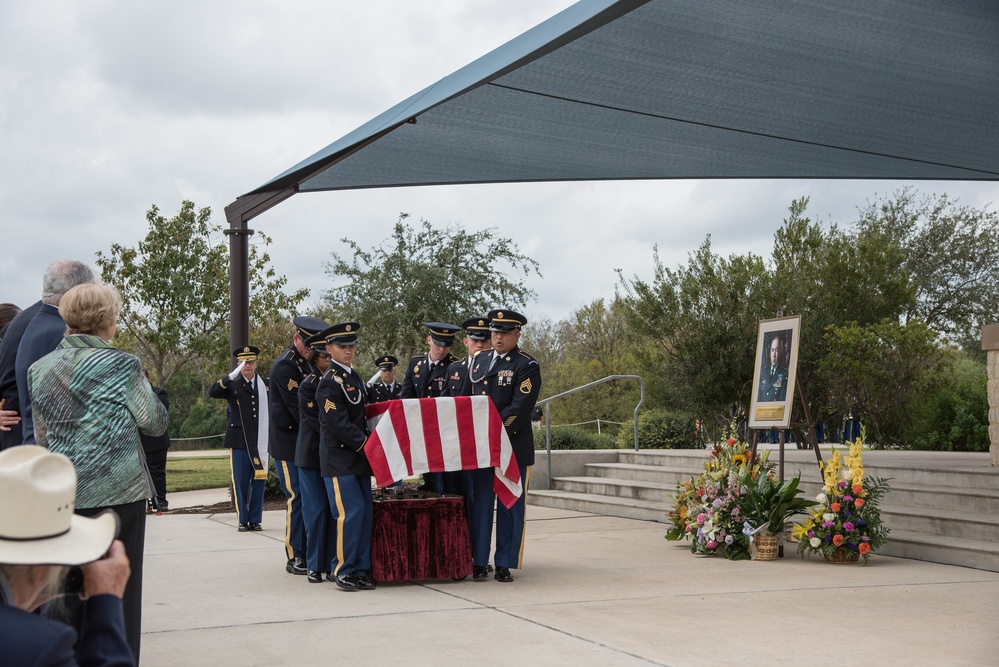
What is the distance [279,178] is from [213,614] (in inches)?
196

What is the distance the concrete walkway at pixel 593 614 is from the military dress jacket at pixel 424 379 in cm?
197

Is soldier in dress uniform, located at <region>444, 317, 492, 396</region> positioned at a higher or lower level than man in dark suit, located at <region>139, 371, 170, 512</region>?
higher

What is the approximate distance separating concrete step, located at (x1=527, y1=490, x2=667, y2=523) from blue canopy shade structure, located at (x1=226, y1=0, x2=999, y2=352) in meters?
3.66

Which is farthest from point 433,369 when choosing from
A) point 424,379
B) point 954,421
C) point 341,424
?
point 954,421

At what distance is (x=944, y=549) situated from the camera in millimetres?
8391

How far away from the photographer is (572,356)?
135 ft

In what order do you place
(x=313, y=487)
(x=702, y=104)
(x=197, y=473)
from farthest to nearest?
(x=197, y=473) < (x=702, y=104) < (x=313, y=487)

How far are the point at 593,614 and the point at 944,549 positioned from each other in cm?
345

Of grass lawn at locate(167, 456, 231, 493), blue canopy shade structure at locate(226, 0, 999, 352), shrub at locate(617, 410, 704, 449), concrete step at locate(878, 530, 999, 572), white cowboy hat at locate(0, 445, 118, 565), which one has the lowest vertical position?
grass lawn at locate(167, 456, 231, 493)

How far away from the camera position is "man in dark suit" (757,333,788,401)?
9.98 m

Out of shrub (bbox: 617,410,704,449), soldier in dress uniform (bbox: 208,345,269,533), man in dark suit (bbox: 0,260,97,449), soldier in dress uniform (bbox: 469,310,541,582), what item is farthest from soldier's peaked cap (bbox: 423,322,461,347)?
shrub (bbox: 617,410,704,449)

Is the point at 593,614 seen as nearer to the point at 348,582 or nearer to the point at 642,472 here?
the point at 348,582

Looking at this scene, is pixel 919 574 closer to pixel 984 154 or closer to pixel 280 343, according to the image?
pixel 984 154

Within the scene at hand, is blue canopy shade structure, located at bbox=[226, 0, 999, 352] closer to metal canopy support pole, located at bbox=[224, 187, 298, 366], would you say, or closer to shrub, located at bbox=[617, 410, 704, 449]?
metal canopy support pole, located at bbox=[224, 187, 298, 366]
